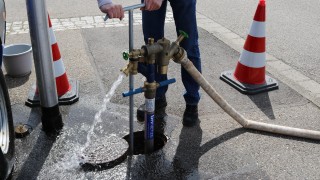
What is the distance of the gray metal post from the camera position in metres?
2.78

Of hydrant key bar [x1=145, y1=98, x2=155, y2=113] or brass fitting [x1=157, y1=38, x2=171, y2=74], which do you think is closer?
brass fitting [x1=157, y1=38, x2=171, y2=74]

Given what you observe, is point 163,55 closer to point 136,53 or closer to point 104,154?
point 136,53

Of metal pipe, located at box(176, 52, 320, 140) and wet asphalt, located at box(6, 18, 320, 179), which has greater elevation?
metal pipe, located at box(176, 52, 320, 140)

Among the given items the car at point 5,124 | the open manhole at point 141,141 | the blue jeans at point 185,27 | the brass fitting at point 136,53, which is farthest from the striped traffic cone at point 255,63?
the car at point 5,124

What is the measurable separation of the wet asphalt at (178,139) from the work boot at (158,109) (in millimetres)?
62

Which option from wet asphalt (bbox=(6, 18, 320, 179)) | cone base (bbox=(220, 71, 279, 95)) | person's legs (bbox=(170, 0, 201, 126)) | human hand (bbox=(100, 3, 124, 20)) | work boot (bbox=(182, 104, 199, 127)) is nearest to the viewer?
human hand (bbox=(100, 3, 124, 20))

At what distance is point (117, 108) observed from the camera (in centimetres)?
353

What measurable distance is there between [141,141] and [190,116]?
1.56ft

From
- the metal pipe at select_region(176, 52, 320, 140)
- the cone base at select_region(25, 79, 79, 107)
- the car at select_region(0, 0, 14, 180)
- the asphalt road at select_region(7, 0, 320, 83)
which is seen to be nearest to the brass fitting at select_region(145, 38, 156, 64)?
the metal pipe at select_region(176, 52, 320, 140)

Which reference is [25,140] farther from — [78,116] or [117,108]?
[117,108]

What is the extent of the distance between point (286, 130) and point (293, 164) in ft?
1.27

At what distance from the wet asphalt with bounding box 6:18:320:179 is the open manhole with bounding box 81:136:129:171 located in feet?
0.07

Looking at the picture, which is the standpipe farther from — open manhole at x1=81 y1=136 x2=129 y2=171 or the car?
the car

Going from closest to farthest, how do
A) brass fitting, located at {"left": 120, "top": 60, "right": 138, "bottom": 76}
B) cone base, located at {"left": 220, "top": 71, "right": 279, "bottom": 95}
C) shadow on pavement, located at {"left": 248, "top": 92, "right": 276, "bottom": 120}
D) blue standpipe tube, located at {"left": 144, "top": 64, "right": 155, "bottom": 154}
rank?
brass fitting, located at {"left": 120, "top": 60, "right": 138, "bottom": 76} → blue standpipe tube, located at {"left": 144, "top": 64, "right": 155, "bottom": 154} → shadow on pavement, located at {"left": 248, "top": 92, "right": 276, "bottom": 120} → cone base, located at {"left": 220, "top": 71, "right": 279, "bottom": 95}
